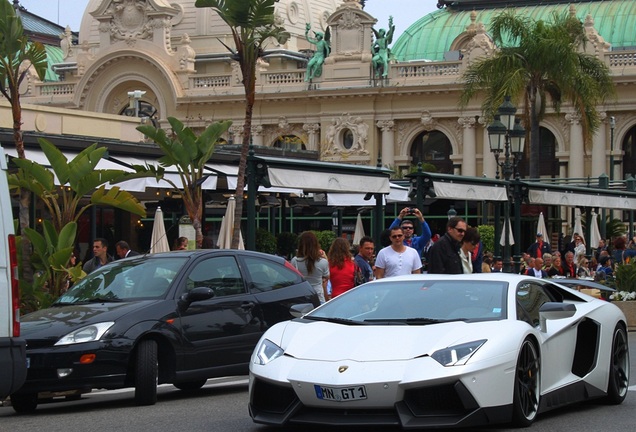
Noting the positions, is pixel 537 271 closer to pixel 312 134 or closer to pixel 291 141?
pixel 312 134

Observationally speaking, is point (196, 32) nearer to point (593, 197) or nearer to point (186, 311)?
point (593, 197)

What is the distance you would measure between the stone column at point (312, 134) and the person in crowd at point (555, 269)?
157ft

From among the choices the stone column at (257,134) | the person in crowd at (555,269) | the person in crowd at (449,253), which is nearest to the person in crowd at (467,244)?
the person in crowd at (449,253)

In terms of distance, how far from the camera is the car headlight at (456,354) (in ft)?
30.8

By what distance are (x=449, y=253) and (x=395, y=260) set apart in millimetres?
1071

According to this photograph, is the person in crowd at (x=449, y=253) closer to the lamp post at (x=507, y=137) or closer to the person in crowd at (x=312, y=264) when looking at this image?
the person in crowd at (x=312, y=264)

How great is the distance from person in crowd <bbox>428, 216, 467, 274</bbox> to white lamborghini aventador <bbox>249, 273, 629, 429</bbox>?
305cm

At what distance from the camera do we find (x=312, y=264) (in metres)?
15.7

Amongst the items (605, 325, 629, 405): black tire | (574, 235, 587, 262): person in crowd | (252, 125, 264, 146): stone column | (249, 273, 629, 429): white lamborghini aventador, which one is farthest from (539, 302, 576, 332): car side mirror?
(252, 125, 264, 146): stone column

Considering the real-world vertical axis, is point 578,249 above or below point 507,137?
below

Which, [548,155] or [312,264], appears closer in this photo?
[312,264]

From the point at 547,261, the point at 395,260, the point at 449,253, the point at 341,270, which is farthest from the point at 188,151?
the point at 449,253

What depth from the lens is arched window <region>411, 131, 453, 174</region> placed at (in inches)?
2928

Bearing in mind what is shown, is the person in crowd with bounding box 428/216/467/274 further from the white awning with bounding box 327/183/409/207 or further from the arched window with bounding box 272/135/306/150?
the arched window with bounding box 272/135/306/150
